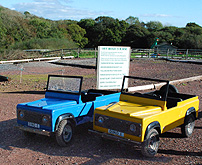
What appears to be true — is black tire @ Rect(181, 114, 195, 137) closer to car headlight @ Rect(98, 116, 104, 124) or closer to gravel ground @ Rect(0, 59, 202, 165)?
gravel ground @ Rect(0, 59, 202, 165)

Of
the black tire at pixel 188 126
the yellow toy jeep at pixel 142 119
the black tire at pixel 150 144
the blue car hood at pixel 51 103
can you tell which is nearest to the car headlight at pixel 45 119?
the blue car hood at pixel 51 103

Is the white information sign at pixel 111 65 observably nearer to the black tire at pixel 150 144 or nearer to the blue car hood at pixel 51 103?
the blue car hood at pixel 51 103

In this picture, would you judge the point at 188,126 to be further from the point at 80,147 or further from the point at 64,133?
the point at 64,133

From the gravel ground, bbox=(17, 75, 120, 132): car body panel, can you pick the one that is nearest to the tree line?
bbox=(17, 75, 120, 132): car body panel

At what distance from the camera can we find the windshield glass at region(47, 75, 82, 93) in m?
5.79

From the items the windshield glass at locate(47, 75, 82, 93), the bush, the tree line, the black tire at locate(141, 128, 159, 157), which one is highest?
the tree line

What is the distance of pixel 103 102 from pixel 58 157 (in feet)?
6.22

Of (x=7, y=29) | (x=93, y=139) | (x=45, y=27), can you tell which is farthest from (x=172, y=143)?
(x=45, y=27)

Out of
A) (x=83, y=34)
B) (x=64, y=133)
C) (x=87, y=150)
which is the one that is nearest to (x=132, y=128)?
(x=87, y=150)

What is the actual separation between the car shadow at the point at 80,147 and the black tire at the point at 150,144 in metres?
0.13

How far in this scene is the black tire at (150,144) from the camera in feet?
14.9

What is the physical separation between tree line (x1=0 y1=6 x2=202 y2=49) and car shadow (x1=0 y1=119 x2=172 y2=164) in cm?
3473

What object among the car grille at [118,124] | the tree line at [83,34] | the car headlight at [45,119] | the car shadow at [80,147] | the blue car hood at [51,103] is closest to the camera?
the car grille at [118,124]

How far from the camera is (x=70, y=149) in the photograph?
5152 millimetres
